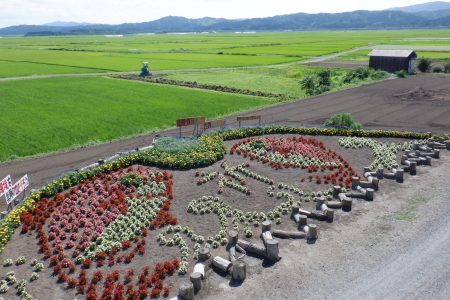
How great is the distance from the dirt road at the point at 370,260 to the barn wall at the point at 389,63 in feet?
211

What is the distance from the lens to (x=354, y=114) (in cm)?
4528

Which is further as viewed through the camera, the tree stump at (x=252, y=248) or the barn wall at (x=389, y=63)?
the barn wall at (x=389, y=63)

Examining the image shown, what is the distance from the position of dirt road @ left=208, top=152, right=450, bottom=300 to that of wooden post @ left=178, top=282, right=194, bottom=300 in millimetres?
941

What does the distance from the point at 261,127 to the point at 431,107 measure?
78.0 ft

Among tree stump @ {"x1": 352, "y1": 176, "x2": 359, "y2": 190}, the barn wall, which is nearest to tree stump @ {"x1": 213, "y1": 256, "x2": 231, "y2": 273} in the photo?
tree stump @ {"x1": 352, "y1": 176, "x2": 359, "y2": 190}

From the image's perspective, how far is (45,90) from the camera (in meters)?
61.4

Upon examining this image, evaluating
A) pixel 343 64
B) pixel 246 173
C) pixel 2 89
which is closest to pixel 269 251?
pixel 246 173

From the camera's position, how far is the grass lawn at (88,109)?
1426 inches

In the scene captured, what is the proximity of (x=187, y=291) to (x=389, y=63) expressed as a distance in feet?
256

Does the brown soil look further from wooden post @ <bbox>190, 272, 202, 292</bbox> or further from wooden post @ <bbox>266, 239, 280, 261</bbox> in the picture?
wooden post @ <bbox>190, 272, 202, 292</bbox>

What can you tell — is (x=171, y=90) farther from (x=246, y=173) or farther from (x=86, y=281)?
(x=86, y=281)

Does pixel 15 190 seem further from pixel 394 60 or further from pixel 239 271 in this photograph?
pixel 394 60

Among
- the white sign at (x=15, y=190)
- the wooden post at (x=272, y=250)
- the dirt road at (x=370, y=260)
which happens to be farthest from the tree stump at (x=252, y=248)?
the white sign at (x=15, y=190)

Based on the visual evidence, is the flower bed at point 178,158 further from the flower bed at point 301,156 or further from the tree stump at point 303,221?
the tree stump at point 303,221
